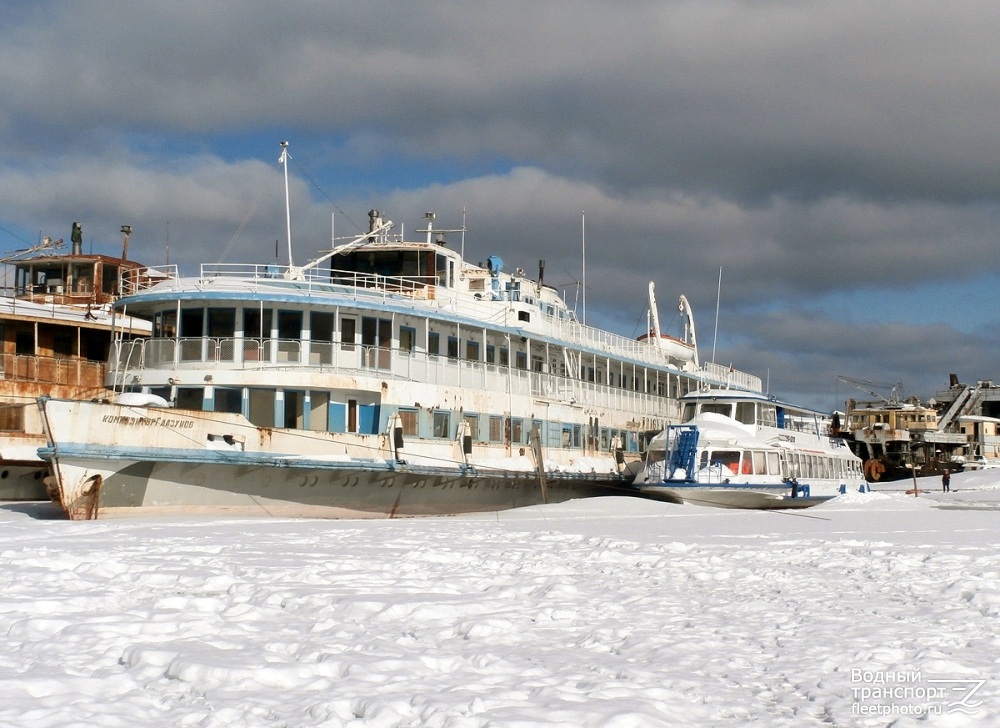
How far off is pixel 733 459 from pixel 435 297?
9.42 meters

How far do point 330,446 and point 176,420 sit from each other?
11.2 feet

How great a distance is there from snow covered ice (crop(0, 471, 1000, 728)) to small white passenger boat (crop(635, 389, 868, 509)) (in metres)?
12.5

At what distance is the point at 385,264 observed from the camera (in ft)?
99.3

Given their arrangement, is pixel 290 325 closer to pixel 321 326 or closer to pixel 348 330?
pixel 321 326

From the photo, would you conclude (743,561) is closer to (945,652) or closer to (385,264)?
(945,652)

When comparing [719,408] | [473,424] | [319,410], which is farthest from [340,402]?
[719,408]

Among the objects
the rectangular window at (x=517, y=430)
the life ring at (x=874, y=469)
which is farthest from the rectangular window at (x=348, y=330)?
the life ring at (x=874, y=469)

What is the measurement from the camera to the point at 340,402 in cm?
2433

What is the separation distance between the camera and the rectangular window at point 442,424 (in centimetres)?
2611

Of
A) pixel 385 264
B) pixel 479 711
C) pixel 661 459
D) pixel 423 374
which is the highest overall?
pixel 385 264

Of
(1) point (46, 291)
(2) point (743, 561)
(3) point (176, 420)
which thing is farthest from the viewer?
(1) point (46, 291)

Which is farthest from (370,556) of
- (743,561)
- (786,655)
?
(786,655)

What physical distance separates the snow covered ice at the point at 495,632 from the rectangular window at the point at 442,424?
950cm

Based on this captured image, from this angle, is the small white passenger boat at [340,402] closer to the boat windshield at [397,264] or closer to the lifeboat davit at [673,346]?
the boat windshield at [397,264]
